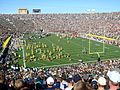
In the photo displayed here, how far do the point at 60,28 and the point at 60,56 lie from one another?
51.8 metres

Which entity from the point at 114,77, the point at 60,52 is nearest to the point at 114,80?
the point at 114,77

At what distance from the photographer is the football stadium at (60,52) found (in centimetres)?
584

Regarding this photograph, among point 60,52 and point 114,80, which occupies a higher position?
point 114,80

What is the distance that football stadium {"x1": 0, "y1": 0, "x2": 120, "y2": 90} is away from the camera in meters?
5.84

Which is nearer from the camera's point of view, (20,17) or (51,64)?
(51,64)

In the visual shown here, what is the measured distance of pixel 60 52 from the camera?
39000 mm

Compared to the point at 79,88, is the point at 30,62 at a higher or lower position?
lower

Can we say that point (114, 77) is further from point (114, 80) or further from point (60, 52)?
point (60, 52)

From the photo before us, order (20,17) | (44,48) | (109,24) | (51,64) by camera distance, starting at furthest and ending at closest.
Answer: (20,17) → (109,24) → (44,48) → (51,64)

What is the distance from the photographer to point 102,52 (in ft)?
128

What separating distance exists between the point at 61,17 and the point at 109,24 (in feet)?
88.0

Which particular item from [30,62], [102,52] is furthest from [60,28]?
[30,62]

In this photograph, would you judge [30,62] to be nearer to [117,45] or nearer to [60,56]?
[60,56]

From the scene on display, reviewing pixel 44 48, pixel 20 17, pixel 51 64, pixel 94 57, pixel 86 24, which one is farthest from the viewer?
pixel 20 17
